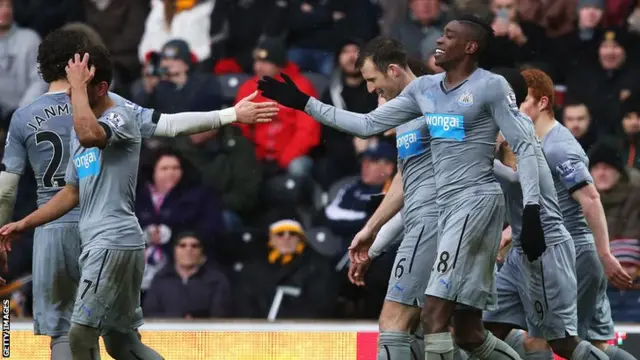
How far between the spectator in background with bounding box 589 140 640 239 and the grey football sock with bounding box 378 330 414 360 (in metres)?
4.09

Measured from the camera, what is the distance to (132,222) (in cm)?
854

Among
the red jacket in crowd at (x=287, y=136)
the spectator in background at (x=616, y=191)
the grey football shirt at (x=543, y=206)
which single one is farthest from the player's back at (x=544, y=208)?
the red jacket in crowd at (x=287, y=136)

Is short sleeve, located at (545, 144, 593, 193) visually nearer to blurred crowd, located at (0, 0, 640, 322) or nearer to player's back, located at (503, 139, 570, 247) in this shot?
player's back, located at (503, 139, 570, 247)

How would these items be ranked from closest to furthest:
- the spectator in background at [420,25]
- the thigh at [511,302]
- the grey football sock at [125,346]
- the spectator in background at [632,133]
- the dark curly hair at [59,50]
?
1. the grey football sock at [125,346]
2. the dark curly hair at [59,50]
3. the thigh at [511,302]
4. the spectator in background at [632,133]
5. the spectator in background at [420,25]

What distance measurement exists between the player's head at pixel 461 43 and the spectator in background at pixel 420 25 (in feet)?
16.4

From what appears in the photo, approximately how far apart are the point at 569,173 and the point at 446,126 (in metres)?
1.16

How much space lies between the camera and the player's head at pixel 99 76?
849 cm

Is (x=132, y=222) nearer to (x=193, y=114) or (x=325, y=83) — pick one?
(x=193, y=114)

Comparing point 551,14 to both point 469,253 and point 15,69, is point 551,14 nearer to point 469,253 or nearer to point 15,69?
point 15,69

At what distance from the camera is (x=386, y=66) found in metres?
9.39

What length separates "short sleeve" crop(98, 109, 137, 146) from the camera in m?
8.36

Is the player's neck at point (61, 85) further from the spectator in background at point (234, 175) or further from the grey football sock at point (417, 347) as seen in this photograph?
the spectator in background at point (234, 175)

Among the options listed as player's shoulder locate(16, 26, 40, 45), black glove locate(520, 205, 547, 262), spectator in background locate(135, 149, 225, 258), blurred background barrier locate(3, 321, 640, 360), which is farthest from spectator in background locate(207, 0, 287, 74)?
black glove locate(520, 205, 547, 262)

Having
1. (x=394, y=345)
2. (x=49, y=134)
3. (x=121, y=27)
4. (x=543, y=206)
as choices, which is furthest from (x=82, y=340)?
(x=121, y=27)
